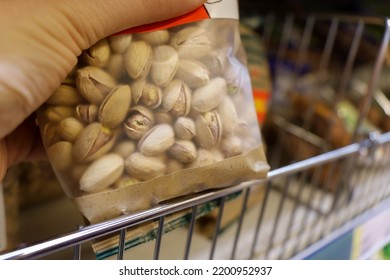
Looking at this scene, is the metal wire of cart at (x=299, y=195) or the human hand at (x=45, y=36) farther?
the metal wire of cart at (x=299, y=195)

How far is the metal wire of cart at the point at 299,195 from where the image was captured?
428 millimetres

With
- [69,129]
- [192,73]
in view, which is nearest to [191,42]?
[192,73]

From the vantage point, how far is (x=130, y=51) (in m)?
0.34

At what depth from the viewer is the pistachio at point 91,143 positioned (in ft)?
1.09

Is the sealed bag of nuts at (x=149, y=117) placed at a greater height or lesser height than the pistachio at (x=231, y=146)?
greater

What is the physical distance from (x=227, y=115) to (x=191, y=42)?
0.07m

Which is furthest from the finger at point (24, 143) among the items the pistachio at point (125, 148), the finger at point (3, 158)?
the pistachio at point (125, 148)

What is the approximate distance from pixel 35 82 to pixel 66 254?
0.74 ft

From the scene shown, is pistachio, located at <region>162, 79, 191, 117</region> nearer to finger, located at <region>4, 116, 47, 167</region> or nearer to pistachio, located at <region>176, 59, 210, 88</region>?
pistachio, located at <region>176, 59, 210, 88</region>

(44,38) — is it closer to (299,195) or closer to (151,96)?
(151,96)

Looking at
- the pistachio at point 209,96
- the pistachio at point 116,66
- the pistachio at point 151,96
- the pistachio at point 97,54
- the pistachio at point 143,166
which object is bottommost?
the pistachio at point 143,166

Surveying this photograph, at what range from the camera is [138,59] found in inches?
13.3

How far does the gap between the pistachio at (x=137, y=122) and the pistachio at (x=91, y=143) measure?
0.06 ft

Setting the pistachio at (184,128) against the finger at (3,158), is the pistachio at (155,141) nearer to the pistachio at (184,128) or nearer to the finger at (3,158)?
the pistachio at (184,128)
